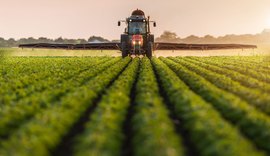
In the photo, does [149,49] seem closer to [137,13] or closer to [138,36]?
[138,36]

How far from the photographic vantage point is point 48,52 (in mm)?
53000

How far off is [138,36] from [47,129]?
1184 inches

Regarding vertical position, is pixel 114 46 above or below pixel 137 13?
below

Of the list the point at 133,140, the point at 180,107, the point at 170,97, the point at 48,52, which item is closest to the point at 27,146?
the point at 133,140

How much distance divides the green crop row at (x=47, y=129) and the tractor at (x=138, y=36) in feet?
86.3

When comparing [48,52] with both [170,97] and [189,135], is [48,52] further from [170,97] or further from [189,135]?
[189,135]

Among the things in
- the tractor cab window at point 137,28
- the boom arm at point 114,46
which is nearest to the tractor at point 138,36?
the tractor cab window at point 137,28

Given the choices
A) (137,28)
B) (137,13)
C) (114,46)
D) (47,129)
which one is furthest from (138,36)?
(47,129)

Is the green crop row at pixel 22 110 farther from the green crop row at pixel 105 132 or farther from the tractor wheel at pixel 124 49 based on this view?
the tractor wheel at pixel 124 49

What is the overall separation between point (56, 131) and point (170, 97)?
4943 millimetres

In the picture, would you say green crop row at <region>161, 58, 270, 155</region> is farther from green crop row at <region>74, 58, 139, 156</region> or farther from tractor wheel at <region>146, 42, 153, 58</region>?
tractor wheel at <region>146, 42, 153, 58</region>

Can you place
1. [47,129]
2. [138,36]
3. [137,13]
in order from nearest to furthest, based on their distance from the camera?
[47,129]
[138,36]
[137,13]

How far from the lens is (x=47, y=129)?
7766 millimetres

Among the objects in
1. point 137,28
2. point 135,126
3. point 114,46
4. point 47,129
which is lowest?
point 114,46
